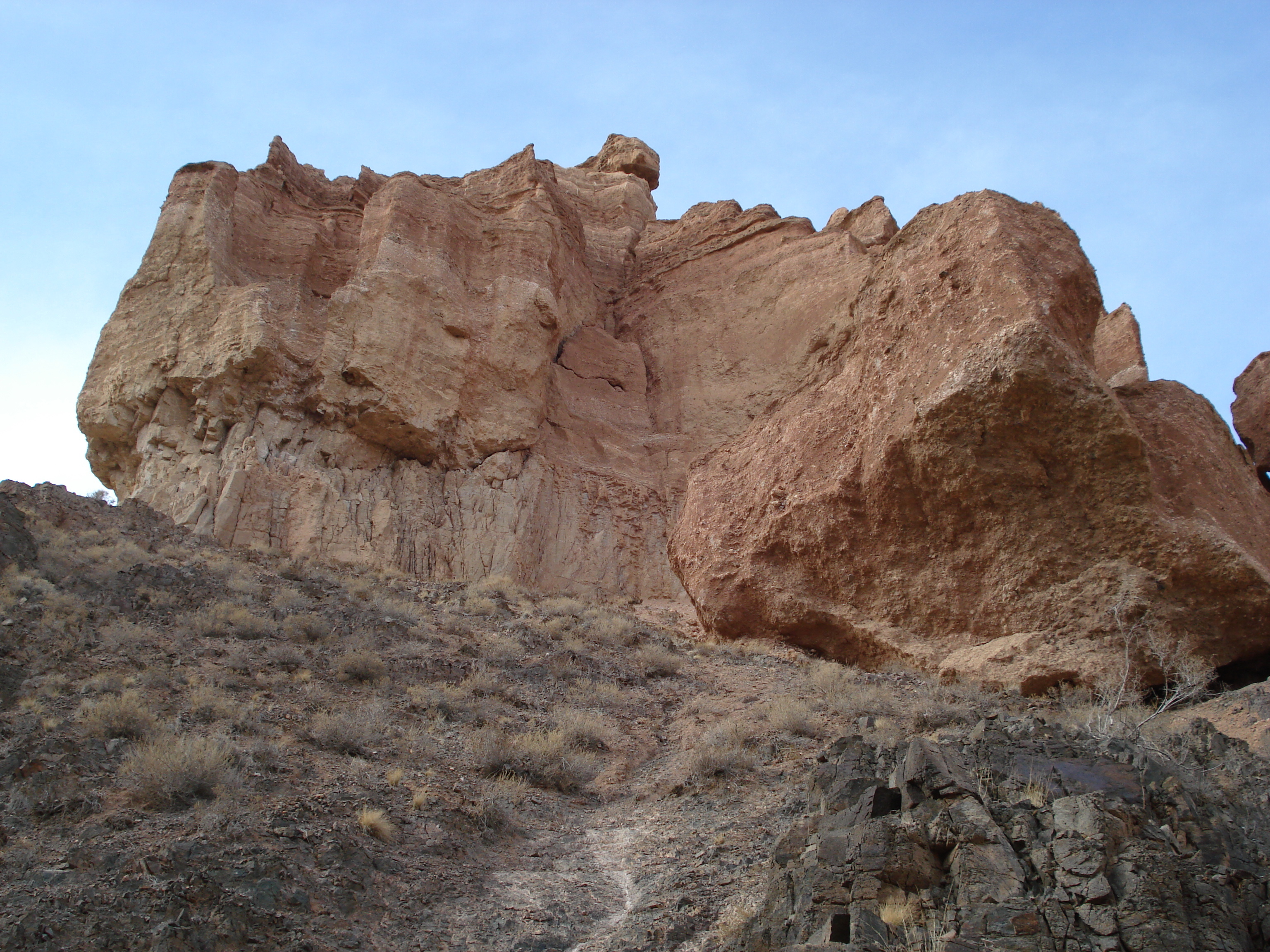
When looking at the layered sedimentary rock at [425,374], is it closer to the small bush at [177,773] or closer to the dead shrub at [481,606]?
the dead shrub at [481,606]

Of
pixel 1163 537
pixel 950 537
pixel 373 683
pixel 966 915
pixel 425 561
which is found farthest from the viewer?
pixel 425 561

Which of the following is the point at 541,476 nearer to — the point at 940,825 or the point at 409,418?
the point at 409,418

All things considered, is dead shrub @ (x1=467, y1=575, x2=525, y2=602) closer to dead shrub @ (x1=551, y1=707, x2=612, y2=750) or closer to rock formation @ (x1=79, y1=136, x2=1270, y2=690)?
rock formation @ (x1=79, y1=136, x2=1270, y2=690)

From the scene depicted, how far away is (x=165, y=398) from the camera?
833 inches

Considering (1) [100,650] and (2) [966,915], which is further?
(1) [100,650]

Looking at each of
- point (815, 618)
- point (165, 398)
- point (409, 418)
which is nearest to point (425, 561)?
point (409, 418)

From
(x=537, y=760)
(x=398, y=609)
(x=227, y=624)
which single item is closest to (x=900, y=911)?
(x=537, y=760)

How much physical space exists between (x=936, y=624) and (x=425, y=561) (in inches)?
432

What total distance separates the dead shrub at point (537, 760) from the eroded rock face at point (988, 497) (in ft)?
17.4

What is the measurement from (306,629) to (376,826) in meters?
5.37

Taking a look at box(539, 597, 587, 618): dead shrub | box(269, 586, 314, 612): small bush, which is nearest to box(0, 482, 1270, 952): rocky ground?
box(269, 586, 314, 612): small bush

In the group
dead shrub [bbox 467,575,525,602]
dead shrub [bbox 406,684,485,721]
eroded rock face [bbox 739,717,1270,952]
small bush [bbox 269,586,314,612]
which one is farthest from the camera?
dead shrub [bbox 467,575,525,602]

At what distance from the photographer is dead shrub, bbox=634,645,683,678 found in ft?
41.1

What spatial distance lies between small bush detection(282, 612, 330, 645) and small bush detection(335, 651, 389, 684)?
1.05 metres
